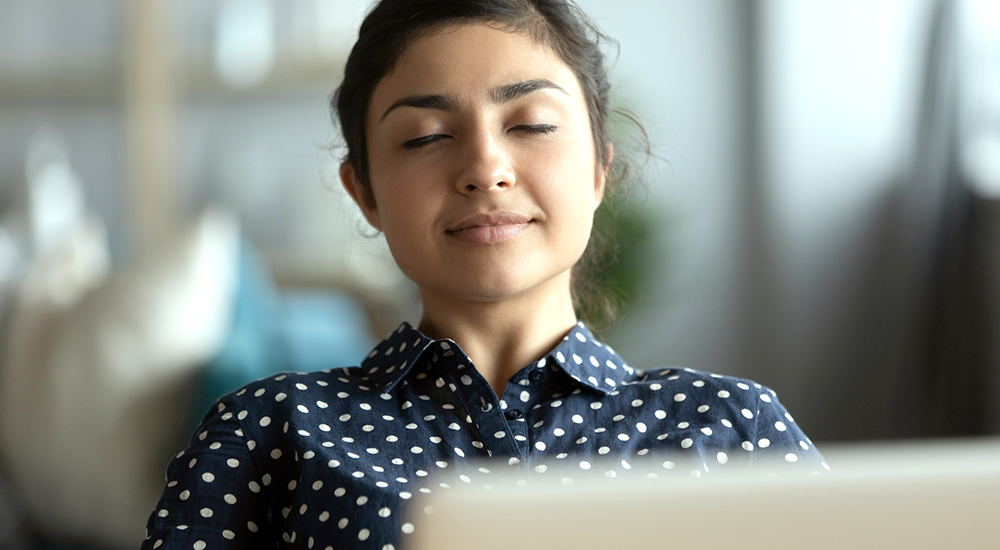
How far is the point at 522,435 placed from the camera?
81 cm

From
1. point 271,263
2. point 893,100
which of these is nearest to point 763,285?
point 893,100

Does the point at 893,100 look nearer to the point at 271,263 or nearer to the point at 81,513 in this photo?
the point at 271,263

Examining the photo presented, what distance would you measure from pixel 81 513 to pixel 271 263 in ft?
6.36

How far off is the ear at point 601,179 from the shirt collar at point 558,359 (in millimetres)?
145

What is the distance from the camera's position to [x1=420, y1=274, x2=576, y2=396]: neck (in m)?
0.90

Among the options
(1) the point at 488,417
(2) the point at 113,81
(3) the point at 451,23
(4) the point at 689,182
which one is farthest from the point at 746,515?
(2) the point at 113,81

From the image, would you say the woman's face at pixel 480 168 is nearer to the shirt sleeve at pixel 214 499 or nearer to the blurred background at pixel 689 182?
the shirt sleeve at pixel 214 499

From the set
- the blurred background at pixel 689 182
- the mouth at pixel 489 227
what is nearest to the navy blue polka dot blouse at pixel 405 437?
the mouth at pixel 489 227

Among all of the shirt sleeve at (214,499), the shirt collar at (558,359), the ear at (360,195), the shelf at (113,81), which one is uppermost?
the shelf at (113,81)

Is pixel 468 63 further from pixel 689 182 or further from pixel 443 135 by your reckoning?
pixel 689 182

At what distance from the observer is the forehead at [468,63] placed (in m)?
0.85

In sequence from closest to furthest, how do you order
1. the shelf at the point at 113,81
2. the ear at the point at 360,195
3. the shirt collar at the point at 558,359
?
the shirt collar at the point at 558,359 → the ear at the point at 360,195 → the shelf at the point at 113,81

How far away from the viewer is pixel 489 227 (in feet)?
2.73

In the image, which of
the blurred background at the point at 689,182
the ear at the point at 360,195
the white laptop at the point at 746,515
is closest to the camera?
the white laptop at the point at 746,515
